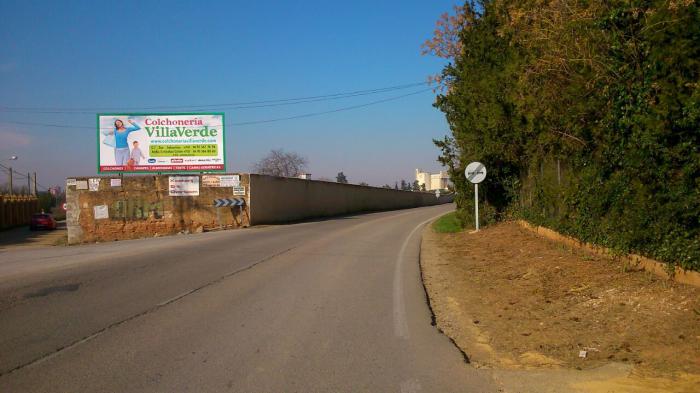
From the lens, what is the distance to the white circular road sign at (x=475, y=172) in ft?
66.1

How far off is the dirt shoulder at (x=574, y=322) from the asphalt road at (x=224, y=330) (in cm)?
53

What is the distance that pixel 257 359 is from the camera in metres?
6.18

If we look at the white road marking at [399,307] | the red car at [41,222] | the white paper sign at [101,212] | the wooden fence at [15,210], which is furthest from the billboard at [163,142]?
the wooden fence at [15,210]

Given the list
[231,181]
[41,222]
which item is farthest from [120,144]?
[41,222]

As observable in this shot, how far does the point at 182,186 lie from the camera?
30.6 meters

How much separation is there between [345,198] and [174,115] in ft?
61.1

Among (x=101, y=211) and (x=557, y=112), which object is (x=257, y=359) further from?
(x=101, y=211)

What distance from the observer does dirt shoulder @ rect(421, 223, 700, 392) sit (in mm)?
5531

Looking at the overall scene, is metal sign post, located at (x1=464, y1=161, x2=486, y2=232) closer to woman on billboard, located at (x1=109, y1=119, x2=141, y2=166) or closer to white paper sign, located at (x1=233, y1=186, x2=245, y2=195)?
white paper sign, located at (x1=233, y1=186, x2=245, y2=195)

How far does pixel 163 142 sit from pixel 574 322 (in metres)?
31.4

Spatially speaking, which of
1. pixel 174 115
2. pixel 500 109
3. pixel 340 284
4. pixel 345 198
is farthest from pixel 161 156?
pixel 340 284

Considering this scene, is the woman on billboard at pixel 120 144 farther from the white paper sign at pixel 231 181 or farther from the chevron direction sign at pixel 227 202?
the chevron direction sign at pixel 227 202

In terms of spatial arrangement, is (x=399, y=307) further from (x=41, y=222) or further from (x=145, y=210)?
(x=41, y=222)

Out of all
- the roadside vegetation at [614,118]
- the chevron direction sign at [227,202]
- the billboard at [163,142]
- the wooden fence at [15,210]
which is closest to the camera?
the roadside vegetation at [614,118]
